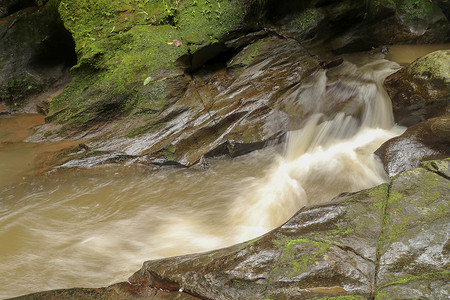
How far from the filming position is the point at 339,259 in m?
2.80

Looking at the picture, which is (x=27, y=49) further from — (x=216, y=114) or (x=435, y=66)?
(x=435, y=66)

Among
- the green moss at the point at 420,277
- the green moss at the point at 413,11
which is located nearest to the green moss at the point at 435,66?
the green moss at the point at 413,11

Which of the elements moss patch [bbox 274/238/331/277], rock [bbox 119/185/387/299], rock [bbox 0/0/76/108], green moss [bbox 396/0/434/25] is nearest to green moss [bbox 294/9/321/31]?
green moss [bbox 396/0/434/25]

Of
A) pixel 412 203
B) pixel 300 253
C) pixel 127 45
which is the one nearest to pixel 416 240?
pixel 412 203

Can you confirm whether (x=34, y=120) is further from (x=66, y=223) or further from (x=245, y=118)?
(x=245, y=118)

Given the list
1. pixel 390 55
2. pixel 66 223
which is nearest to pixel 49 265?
pixel 66 223

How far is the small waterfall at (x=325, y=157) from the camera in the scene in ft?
17.7

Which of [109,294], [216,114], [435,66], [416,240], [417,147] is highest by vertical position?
[216,114]

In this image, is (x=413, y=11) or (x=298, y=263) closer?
(x=298, y=263)

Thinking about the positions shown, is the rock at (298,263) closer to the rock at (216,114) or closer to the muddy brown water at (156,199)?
the muddy brown water at (156,199)

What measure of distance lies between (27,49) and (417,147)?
949 centimetres

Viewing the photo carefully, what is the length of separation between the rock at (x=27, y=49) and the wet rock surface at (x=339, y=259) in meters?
7.62

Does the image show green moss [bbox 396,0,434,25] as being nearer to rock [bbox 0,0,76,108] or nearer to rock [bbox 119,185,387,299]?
rock [bbox 119,185,387,299]

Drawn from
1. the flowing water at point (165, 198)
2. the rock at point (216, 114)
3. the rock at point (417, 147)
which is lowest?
the rock at point (417, 147)
